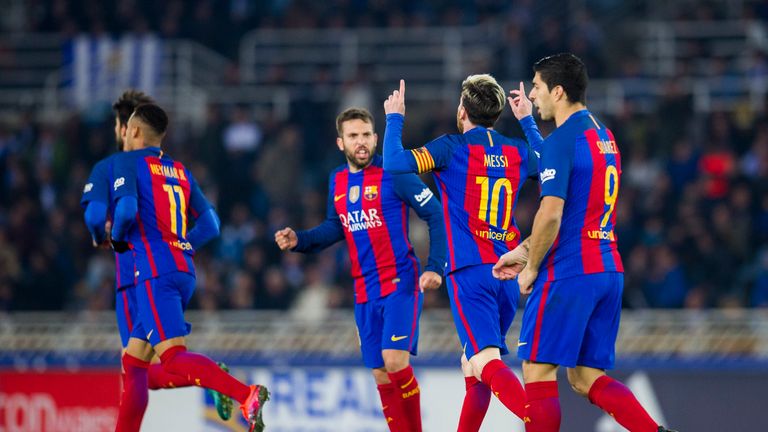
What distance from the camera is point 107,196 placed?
340 inches

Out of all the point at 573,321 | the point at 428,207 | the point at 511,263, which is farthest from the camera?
the point at 428,207

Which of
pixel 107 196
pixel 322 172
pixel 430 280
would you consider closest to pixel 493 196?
pixel 430 280

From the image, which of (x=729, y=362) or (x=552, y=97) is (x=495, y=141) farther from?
(x=729, y=362)

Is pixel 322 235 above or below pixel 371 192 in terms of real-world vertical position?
below

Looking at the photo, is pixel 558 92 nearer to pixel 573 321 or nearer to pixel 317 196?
pixel 573 321

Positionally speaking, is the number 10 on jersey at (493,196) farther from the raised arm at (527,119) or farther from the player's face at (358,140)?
the player's face at (358,140)

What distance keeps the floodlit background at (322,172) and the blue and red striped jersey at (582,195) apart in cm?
460

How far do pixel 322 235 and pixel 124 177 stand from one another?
1.49 metres

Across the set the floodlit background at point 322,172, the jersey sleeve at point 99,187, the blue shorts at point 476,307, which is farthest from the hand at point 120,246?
the floodlit background at point 322,172

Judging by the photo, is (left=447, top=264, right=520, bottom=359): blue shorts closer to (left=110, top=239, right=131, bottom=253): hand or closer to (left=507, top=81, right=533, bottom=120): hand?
(left=507, top=81, right=533, bottom=120): hand

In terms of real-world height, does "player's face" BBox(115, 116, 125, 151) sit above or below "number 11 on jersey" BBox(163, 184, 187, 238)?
above

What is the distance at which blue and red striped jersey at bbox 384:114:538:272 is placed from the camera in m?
7.91

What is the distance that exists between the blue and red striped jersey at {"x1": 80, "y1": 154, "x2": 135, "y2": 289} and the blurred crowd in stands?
575 centimetres

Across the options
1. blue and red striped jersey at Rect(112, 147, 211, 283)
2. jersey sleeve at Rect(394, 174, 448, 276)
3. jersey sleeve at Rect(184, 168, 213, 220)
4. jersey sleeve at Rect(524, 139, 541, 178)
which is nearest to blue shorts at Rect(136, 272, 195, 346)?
blue and red striped jersey at Rect(112, 147, 211, 283)
